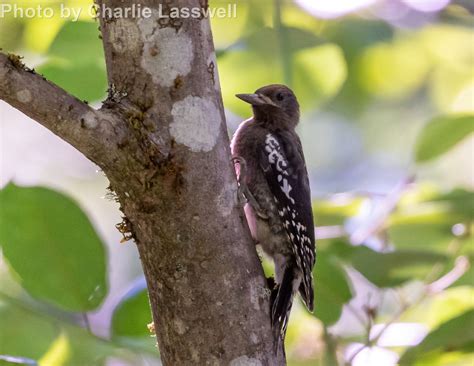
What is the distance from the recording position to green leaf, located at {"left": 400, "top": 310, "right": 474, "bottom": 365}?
2922mm

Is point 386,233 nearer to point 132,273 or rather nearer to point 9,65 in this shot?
point 9,65

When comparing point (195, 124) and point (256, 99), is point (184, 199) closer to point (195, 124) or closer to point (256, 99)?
point (195, 124)

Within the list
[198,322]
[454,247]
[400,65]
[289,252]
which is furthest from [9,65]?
[400,65]

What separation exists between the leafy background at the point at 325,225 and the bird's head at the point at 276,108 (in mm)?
326

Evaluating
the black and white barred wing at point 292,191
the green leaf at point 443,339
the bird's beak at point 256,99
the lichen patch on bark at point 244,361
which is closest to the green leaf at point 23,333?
the lichen patch on bark at point 244,361

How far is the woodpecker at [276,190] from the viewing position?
3477 mm

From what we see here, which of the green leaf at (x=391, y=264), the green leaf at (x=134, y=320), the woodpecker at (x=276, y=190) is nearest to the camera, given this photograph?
the green leaf at (x=134, y=320)

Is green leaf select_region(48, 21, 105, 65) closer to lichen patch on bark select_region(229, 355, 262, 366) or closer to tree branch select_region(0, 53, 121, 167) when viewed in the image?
tree branch select_region(0, 53, 121, 167)

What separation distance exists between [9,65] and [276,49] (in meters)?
1.54

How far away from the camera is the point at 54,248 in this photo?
8.73ft

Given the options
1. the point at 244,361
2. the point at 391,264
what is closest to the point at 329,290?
the point at 391,264

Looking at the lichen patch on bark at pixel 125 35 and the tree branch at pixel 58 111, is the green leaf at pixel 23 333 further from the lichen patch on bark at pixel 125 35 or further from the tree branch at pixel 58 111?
the lichen patch on bark at pixel 125 35

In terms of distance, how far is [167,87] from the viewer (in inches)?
92.2

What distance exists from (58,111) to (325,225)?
1.79 metres
